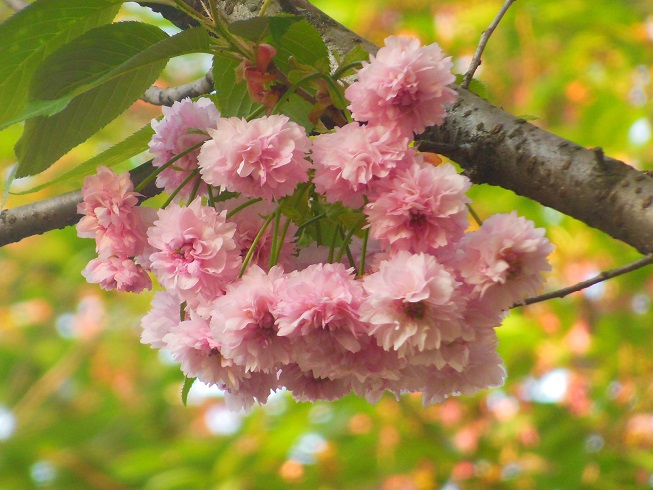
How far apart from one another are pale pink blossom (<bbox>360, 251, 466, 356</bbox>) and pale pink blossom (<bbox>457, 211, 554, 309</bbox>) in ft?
Answer: 0.09

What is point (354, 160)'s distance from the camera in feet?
2.32

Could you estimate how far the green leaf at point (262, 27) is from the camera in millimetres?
835

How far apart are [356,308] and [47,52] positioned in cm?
49

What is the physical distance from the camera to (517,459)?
285 cm

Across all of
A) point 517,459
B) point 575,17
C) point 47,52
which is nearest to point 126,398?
point 517,459

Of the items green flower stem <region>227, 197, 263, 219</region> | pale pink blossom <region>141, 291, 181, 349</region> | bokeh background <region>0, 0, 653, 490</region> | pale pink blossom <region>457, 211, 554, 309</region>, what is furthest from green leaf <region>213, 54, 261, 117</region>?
bokeh background <region>0, 0, 653, 490</region>

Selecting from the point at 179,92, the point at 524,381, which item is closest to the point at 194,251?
the point at 179,92

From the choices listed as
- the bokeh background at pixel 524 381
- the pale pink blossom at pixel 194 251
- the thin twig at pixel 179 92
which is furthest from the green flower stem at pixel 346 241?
the bokeh background at pixel 524 381

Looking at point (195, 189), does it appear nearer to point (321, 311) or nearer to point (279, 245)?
point (279, 245)

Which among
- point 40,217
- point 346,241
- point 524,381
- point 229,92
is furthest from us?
point 524,381

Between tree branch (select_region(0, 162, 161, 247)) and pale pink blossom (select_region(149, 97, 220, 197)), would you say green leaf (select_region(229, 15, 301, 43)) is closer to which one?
pale pink blossom (select_region(149, 97, 220, 197))

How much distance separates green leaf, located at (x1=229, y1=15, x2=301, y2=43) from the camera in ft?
2.74

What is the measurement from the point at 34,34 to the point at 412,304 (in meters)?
0.54

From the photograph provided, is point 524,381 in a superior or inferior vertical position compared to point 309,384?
inferior
